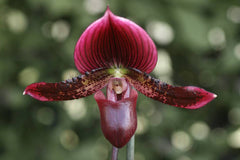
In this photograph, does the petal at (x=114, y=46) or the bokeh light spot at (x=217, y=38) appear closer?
the petal at (x=114, y=46)

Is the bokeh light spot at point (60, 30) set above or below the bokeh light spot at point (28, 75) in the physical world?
above

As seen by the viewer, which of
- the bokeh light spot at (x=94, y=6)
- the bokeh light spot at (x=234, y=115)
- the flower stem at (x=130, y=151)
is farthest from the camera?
the bokeh light spot at (x=234, y=115)

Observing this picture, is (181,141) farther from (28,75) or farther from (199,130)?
(28,75)

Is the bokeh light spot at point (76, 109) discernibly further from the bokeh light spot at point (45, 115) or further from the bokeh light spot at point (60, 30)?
the bokeh light spot at point (60, 30)

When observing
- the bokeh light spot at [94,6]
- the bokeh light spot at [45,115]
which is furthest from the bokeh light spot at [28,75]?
the bokeh light spot at [94,6]

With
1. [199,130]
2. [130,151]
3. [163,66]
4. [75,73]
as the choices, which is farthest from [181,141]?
[130,151]

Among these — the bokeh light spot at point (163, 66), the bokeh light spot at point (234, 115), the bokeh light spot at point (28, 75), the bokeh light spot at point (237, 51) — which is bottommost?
the bokeh light spot at point (234, 115)

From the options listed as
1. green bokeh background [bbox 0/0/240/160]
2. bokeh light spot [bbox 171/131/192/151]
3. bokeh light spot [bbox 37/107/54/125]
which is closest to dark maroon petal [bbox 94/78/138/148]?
green bokeh background [bbox 0/0/240/160]

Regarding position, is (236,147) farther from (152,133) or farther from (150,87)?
(150,87)
